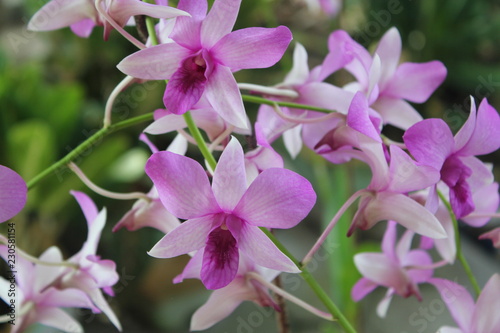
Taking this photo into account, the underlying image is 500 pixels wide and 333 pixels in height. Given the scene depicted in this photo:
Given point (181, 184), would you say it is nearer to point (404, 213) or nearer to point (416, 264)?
point (404, 213)

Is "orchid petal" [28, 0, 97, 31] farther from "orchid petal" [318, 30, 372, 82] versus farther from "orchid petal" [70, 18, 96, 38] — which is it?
"orchid petal" [318, 30, 372, 82]

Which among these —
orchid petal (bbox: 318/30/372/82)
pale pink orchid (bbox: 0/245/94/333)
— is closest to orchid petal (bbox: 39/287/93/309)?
pale pink orchid (bbox: 0/245/94/333)

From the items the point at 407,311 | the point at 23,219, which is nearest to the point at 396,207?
the point at 23,219

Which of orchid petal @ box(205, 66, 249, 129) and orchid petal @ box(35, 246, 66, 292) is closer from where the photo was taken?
orchid petal @ box(205, 66, 249, 129)

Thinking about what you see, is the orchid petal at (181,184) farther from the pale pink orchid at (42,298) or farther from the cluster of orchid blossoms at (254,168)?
the pale pink orchid at (42,298)

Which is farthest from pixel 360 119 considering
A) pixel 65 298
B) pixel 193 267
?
pixel 65 298
